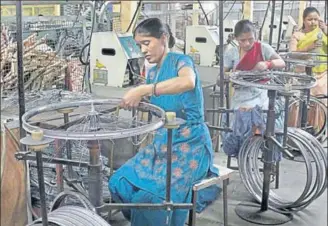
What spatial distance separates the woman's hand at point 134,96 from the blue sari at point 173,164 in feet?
1.06

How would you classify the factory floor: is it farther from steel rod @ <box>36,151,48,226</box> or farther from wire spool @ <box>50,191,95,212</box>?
steel rod @ <box>36,151,48,226</box>

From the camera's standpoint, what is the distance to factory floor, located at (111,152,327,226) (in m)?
2.85

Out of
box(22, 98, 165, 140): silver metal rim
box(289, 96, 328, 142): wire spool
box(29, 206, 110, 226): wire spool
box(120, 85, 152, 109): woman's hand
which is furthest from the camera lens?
box(289, 96, 328, 142): wire spool

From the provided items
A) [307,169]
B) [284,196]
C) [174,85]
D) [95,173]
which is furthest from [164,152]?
[284,196]

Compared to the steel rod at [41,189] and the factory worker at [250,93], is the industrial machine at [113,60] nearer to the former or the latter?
the factory worker at [250,93]

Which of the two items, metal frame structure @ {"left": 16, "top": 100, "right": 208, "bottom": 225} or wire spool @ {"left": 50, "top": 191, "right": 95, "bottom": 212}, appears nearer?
metal frame structure @ {"left": 16, "top": 100, "right": 208, "bottom": 225}

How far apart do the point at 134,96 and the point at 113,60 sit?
1.14m

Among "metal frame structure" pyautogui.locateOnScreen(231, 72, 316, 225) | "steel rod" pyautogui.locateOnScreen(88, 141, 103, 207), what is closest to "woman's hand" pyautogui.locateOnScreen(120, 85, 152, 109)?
"steel rod" pyautogui.locateOnScreen(88, 141, 103, 207)

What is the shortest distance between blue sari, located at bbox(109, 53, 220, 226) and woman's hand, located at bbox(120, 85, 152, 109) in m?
0.32

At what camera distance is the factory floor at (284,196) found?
285 centimetres

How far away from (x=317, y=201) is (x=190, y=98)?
151 centimetres

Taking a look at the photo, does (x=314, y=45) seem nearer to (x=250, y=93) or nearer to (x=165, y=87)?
(x=250, y=93)

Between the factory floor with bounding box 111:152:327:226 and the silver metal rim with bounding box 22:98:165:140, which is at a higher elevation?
the silver metal rim with bounding box 22:98:165:140

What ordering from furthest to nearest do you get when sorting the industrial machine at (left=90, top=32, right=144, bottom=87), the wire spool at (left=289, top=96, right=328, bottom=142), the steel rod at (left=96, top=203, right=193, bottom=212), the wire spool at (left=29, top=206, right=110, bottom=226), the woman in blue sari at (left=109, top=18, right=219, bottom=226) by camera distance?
the wire spool at (left=289, top=96, right=328, bottom=142) → the industrial machine at (left=90, top=32, right=144, bottom=87) → the woman in blue sari at (left=109, top=18, right=219, bottom=226) → the steel rod at (left=96, top=203, right=193, bottom=212) → the wire spool at (left=29, top=206, right=110, bottom=226)
